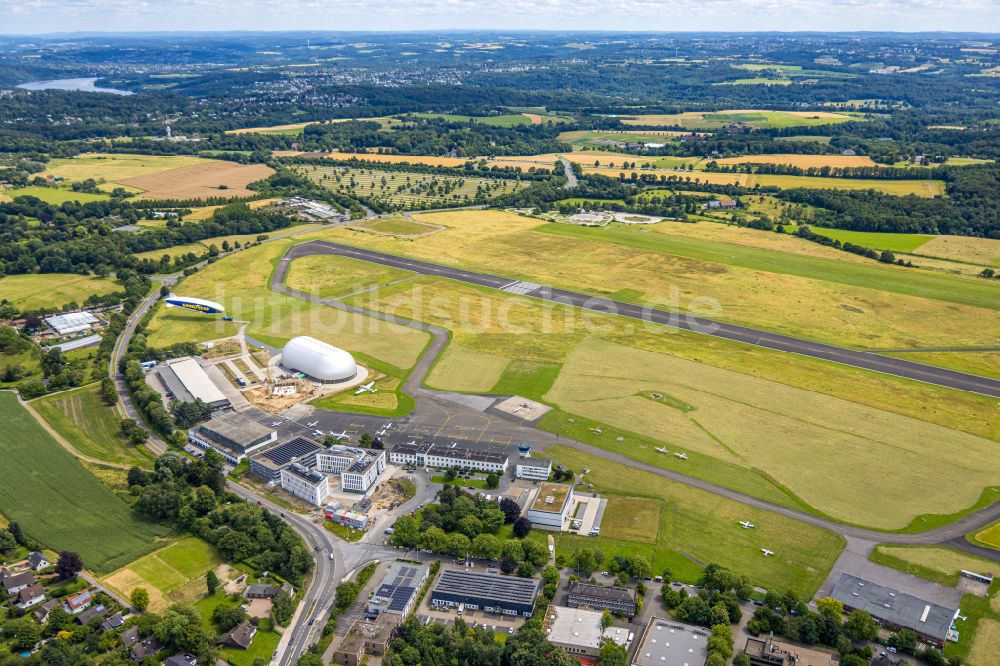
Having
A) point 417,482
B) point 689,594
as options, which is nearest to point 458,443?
point 417,482

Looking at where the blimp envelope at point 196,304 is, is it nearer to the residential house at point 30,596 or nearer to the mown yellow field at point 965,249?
the residential house at point 30,596

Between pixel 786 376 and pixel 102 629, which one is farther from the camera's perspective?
pixel 786 376

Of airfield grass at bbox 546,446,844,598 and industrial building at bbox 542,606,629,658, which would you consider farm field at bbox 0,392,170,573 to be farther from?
airfield grass at bbox 546,446,844,598

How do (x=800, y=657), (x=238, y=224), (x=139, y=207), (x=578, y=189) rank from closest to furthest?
(x=800, y=657) → (x=238, y=224) → (x=139, y=207) → (x=578, y=189)

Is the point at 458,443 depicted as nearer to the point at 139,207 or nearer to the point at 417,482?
the point at 417,482

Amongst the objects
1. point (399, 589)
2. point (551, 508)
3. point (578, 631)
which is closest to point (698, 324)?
point (551, 508)

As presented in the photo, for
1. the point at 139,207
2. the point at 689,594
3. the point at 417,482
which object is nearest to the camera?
the point at 689,594
